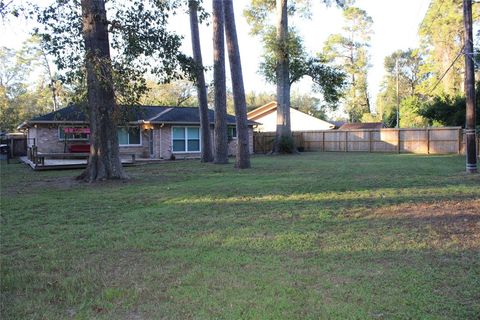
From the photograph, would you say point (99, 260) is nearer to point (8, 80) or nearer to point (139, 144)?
point (139, 144)

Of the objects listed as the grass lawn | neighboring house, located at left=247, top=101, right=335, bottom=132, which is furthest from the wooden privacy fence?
the grass lawn

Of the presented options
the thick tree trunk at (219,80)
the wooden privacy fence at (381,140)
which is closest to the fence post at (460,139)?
the wooden privacy fence at (381,140)

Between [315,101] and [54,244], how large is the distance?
80.9 meters

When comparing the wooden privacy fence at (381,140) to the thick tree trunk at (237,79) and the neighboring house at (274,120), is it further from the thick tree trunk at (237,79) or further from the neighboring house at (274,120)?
the thick tree trunk at (237,79)

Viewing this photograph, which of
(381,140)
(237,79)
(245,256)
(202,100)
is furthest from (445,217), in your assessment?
(381,140)

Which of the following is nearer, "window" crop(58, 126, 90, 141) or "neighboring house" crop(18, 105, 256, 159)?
"window" crop(58, 126, 90, 141)

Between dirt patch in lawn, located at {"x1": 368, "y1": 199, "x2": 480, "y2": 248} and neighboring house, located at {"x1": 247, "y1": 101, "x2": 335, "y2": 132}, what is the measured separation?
38561 millimetres

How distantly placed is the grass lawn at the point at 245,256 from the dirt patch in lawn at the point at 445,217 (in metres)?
0.02

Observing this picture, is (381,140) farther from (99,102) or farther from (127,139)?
(99,102)

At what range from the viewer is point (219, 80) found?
826 inches

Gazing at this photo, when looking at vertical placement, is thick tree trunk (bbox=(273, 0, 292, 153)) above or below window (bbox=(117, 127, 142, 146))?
above

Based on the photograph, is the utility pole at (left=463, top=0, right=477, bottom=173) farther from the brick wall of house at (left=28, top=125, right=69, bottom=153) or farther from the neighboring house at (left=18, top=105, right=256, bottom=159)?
the brick wall of house at (left=28, top=125, right=69, bottom=153)

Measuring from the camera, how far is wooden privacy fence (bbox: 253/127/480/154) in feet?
101

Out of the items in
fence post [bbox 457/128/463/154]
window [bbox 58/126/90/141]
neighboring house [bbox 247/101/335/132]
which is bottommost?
fence post [bbox 457/128/463/154]
